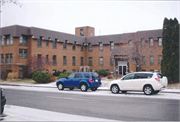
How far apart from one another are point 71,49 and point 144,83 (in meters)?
35.2

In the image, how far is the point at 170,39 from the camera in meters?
23.7

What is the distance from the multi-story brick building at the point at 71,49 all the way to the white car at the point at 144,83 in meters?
13.1

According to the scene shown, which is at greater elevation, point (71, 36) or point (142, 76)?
point (71, 36)

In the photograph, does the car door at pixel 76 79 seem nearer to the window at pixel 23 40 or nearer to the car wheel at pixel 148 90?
the car wheel at pixel 148 90

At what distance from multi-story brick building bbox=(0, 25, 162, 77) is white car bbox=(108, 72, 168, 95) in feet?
43.0

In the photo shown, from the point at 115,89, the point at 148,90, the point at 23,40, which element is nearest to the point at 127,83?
the point at 115,89

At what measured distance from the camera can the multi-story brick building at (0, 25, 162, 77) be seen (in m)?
40.0

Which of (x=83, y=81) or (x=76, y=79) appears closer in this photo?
(x=83, y=81)

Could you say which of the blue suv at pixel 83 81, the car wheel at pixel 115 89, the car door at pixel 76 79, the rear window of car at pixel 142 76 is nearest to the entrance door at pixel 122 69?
the blue suv at pixel 83 81

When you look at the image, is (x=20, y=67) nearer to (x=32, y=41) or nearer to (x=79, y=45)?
(x=32, y=41)

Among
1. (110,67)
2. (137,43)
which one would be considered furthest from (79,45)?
(137,43)

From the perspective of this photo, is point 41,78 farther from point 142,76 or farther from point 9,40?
point 142,76

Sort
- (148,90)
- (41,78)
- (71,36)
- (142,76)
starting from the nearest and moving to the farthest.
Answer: (148,90), (142,76), (41,78), (71,36)

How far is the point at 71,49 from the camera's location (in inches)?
1993
